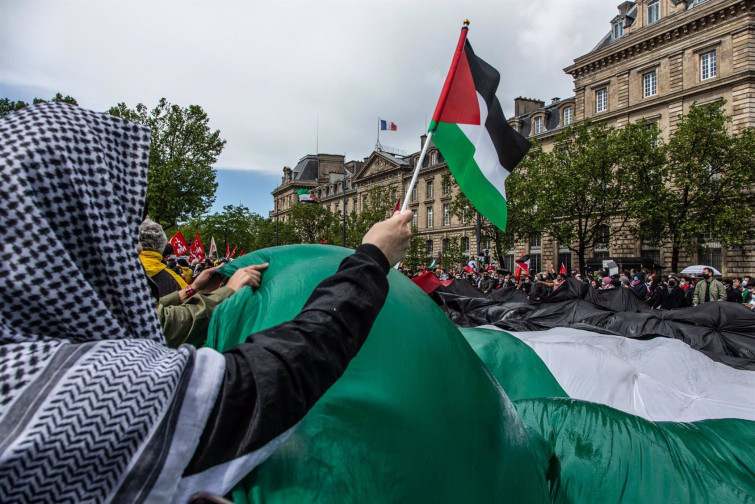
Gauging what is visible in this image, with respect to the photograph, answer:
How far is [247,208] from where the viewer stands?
52.5 m

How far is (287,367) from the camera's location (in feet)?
2.92

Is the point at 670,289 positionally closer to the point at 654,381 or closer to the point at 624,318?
the point at 624,318

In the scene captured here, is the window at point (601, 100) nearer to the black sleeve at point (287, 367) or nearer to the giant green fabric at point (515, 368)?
the giant green fabric at point (515, 368)

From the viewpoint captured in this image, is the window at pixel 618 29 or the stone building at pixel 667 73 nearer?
the stone building at pixel 667 73

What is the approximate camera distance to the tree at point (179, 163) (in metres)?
18.2

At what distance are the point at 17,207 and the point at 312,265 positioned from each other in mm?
818

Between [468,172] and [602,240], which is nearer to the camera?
[468,172]

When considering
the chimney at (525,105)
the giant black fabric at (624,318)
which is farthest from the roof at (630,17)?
the giant black fabric at (624,318)

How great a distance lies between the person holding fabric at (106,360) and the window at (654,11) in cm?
3866

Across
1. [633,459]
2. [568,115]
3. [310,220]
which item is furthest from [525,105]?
[633,459]

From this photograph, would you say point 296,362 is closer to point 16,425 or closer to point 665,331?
point 16,425

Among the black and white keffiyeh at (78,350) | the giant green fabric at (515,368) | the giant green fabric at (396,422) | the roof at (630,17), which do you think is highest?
the roof at (630,17)

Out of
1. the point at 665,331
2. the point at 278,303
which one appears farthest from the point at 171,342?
the point at 665,331

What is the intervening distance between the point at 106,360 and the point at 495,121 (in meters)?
2.46
